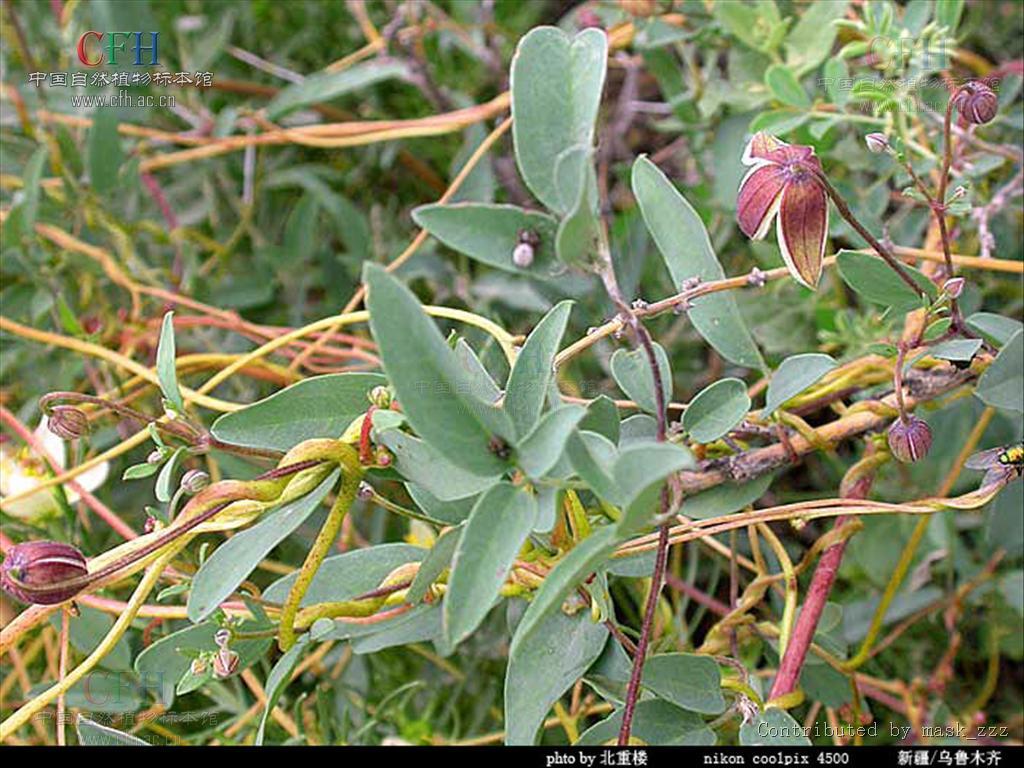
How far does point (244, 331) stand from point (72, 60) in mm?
363

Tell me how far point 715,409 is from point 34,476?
46cm

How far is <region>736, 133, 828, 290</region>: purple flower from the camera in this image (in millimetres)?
492

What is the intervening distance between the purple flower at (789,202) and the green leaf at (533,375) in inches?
4.4

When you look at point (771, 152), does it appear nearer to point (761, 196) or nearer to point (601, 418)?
point (761, 196)

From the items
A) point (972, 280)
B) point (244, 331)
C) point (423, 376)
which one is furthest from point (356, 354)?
point (972, 280)

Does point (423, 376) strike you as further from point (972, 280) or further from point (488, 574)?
point (972, 280)

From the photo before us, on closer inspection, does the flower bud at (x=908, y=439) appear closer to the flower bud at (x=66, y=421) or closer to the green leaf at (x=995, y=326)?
the green leaf at (x=995, y=326)

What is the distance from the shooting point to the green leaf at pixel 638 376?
0.51 meters

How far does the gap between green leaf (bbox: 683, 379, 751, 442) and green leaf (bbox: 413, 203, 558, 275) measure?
11 cm

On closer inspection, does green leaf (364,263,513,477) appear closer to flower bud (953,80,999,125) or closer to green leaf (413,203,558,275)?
green leaf (413,203,558,275)

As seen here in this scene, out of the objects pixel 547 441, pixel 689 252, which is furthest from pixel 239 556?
pixel 689 252

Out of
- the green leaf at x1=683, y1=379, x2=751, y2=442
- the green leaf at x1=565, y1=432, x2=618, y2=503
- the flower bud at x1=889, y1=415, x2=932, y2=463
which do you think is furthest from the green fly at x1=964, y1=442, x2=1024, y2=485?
the green leaf at x1=565, y1=432, x2=618, y2=503

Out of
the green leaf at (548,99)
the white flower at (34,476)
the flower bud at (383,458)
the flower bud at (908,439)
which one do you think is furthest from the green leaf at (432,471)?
the white flower at (34,476)

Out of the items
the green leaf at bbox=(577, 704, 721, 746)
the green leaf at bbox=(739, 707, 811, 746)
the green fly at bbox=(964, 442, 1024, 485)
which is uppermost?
the green fly at bbox=(964, 442, 1024, 485)
